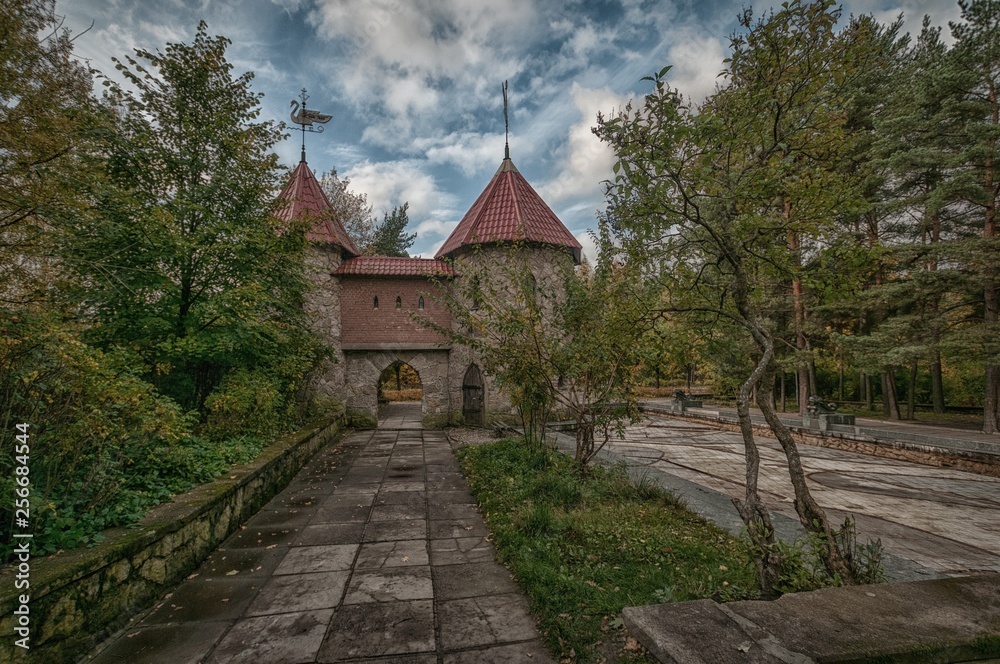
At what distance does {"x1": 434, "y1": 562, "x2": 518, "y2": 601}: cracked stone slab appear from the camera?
3.43 meters

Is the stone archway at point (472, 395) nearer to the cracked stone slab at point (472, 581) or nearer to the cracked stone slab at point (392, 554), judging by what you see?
the cracked stone slab at point (392, 554)

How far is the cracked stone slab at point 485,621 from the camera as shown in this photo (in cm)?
279

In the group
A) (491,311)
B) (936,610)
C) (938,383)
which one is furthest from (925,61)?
(936,610)

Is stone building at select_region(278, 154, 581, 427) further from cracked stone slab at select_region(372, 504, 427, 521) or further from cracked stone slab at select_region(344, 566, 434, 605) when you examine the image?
cracked stone slab at select_region(344, 566, 434, 605)

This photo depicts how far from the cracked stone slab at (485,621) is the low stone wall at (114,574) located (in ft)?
7.82

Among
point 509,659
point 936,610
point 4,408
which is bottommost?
point 509,659

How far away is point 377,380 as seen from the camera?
14016 mm

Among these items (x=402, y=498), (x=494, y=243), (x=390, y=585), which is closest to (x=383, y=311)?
(x=494, y=243)

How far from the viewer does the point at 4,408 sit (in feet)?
10.2

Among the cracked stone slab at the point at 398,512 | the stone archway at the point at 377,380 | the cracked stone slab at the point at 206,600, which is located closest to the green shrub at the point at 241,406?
the cracked stone slab at the point at 398,512

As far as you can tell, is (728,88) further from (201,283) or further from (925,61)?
(925,61)

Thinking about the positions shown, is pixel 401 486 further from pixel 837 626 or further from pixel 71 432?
pixel 837 626

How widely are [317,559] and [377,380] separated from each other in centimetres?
1022

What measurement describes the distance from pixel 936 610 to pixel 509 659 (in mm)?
2372
